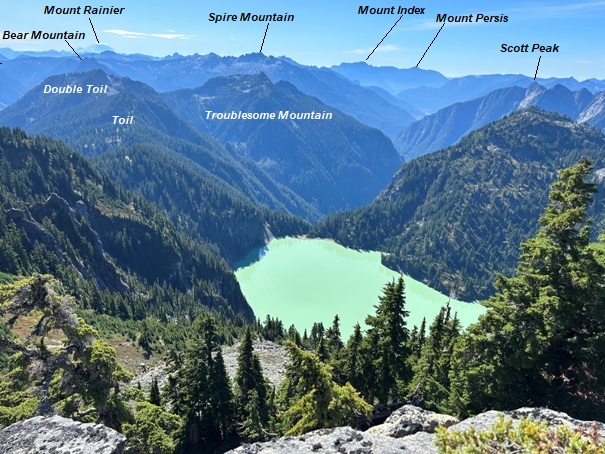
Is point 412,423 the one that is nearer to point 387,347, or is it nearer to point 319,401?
point 319,401

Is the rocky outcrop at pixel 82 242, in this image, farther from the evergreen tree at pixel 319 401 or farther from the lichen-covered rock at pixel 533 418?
the lichen-covered rock at pixel 533 418

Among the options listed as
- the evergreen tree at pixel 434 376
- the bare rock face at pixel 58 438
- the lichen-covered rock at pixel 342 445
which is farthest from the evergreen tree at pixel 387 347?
the bare rock face at pixel 58 438

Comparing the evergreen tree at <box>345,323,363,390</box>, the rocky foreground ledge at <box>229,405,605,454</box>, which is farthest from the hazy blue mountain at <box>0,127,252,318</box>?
the rocky foreground ledge at <box>229,405,605,454</box>

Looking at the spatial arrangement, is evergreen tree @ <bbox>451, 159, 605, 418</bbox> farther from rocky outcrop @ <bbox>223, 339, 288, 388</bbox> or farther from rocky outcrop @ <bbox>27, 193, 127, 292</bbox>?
rocky outcrop @ <bbox>27, 193, 127, 292</bbox>

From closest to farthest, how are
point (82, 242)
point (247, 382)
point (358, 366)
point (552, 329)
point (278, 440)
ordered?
point (278, 440) → point (552, 329) → point (358, 366) → point (247, 382) → point (82, 242)

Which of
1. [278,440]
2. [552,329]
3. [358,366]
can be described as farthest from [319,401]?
[552,329]

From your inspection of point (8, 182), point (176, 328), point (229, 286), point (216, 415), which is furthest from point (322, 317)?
point (8, 182)

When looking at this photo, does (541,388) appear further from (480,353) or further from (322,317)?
(322,317)
